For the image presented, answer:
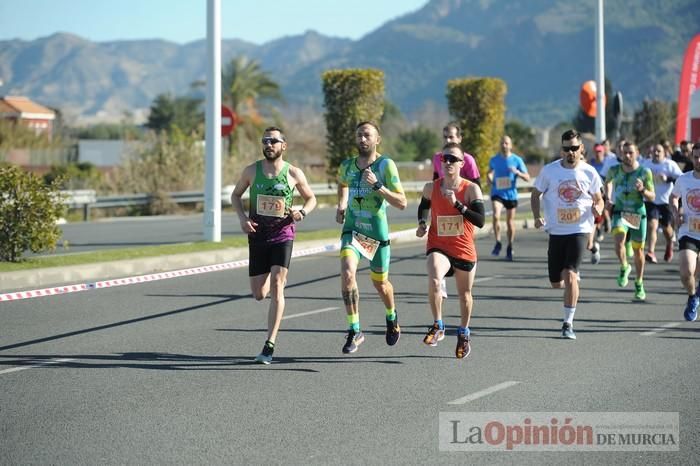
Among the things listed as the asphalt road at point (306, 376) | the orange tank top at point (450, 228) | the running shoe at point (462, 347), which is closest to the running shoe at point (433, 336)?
the asphalt road at point (306, 376)

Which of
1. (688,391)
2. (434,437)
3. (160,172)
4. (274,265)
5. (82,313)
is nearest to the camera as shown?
(434,437)

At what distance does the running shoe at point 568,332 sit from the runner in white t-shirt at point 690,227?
1.77m

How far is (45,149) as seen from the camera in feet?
157

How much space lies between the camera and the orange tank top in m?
10.2

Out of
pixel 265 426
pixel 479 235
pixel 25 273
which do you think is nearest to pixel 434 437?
pixel 265 426

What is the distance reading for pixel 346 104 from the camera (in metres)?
30.7

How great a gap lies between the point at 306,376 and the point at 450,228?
206cm

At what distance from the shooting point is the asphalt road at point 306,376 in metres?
6.95

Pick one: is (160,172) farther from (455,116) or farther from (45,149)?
(45,149)

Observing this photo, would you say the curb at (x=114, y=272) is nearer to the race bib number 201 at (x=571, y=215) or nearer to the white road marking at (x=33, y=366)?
the white road marking at (x=33, y=366)

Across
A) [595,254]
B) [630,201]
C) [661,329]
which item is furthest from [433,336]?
[595,254]

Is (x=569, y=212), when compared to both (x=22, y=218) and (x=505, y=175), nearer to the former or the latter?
(x=505, y=175)

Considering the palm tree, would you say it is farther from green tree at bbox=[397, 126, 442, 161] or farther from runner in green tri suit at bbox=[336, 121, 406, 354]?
runner in green tri suit at bbox=[336, 121, 406, 354]

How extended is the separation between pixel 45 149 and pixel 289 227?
40.0 metres
